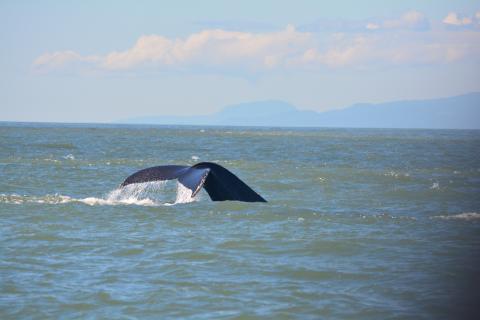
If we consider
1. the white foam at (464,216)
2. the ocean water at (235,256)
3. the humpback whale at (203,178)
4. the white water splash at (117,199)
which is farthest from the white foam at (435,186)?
the humpback whale at (203,178)

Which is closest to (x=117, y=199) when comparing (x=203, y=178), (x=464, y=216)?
(x=203, y=178)

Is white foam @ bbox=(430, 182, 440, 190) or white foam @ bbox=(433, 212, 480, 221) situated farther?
white foam @ bbox=(430, 182, 440, 190)

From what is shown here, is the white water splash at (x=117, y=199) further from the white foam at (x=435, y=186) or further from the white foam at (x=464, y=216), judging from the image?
the white foam at (x=435, y=186)

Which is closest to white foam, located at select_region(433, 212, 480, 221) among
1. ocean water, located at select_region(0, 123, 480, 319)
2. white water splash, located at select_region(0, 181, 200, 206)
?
ocean water, located at select_region(0, 123, 480, 319)

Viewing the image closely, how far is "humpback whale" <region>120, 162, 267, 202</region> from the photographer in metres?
15.6

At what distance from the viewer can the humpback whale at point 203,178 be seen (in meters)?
15.6

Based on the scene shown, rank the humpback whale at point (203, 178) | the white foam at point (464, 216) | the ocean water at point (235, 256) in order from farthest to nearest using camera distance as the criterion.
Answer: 1. the white foam at point (464, 216)
2. the humpback whale at point (203, 178)
3. the ocean water at point (235, 256)

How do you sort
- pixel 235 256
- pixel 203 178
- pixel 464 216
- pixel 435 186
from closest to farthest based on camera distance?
pixel 235 256, pixel 203 178, pixel 464 216, pixel 435 186

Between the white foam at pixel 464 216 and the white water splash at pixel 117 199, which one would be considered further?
the white water splash at pixel 117 199

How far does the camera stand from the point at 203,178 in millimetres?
15625

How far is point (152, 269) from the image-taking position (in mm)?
12141

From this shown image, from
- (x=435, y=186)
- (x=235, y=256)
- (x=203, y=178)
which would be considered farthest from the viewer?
(x=435, y=186)

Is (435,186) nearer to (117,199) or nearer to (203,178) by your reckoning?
(117,199)

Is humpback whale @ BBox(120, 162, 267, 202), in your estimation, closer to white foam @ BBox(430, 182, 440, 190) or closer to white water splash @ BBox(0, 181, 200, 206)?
white water splash @ BBox(0, 181, 200, 206)
